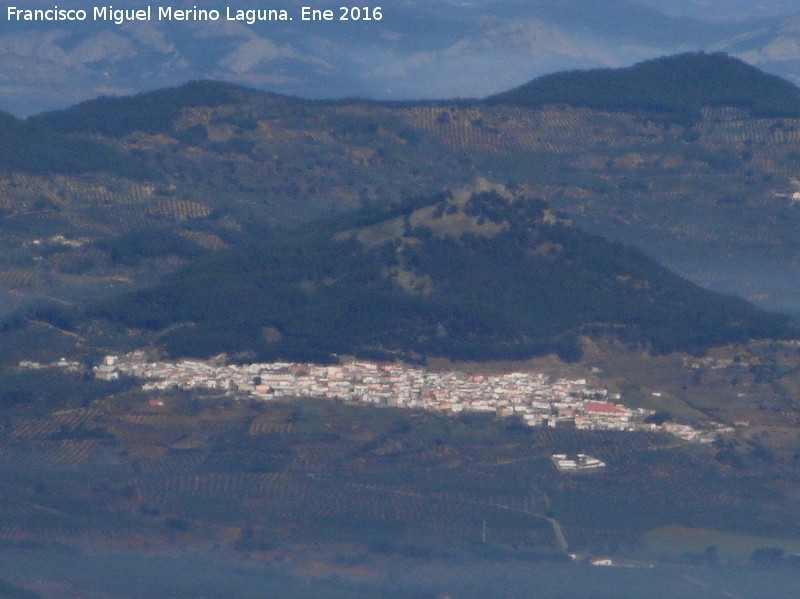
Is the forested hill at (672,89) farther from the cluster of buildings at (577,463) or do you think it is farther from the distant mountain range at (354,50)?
the distant mountain range at (354,50)

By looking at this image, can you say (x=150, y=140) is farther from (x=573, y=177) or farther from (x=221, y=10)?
(x=221, y=10)

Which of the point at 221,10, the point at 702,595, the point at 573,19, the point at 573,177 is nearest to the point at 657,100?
the point at 573,177

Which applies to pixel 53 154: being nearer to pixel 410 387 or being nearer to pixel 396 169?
pixel 396 169

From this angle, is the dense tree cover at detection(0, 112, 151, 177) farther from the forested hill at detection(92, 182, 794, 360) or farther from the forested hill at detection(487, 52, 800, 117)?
the forested hill at detection(487, 52, 800, 117)

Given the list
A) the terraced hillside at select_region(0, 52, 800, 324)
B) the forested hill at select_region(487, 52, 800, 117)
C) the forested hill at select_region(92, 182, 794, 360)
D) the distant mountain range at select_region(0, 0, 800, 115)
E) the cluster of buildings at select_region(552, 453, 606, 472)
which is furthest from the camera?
the distant mountain range at select_region(0, 0, 800, 115)

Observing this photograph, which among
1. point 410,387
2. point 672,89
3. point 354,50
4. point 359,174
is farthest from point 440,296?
point 354,50

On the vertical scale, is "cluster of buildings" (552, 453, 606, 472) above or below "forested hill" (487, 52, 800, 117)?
below

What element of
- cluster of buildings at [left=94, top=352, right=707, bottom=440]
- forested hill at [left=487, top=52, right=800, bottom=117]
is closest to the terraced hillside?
forested hill at [left=487, top=52, right=800, bottom=117]
